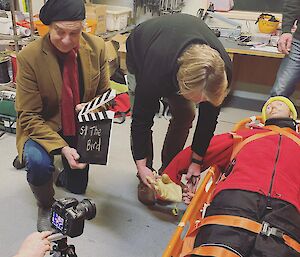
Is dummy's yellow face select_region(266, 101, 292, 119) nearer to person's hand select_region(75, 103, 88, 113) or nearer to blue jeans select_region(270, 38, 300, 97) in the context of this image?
blue jeans select_region(270, 38, 300, 97)

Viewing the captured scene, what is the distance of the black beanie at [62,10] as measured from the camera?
1.54 m

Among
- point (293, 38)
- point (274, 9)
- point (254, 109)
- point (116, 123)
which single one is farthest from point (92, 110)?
point (274, 9)

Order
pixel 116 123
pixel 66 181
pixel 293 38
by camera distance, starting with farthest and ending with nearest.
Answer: pixel 116 123 < pixel 293 38 < pixel 66 181

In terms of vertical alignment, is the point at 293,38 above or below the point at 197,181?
above

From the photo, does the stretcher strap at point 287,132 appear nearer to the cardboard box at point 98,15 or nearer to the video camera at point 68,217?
the video camera at point 68,217

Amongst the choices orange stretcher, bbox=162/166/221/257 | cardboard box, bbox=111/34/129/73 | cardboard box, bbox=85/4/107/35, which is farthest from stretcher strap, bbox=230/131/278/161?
cardboard box, bbox=85/4/107/35

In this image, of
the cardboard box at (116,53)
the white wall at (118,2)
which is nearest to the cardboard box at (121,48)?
the cardboard box at (116,53)

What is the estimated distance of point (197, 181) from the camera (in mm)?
1878

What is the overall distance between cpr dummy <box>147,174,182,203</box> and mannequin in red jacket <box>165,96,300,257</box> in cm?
13

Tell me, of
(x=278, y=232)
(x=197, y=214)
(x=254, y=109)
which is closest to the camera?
(x=278, y=232)

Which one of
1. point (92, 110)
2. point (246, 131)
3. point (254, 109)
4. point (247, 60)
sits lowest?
point (254, 109)

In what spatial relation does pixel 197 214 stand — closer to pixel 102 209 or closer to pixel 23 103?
pixel 102 209

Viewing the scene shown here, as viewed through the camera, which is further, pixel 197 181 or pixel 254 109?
pixel 254 109

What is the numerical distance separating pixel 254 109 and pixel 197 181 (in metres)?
1.94
